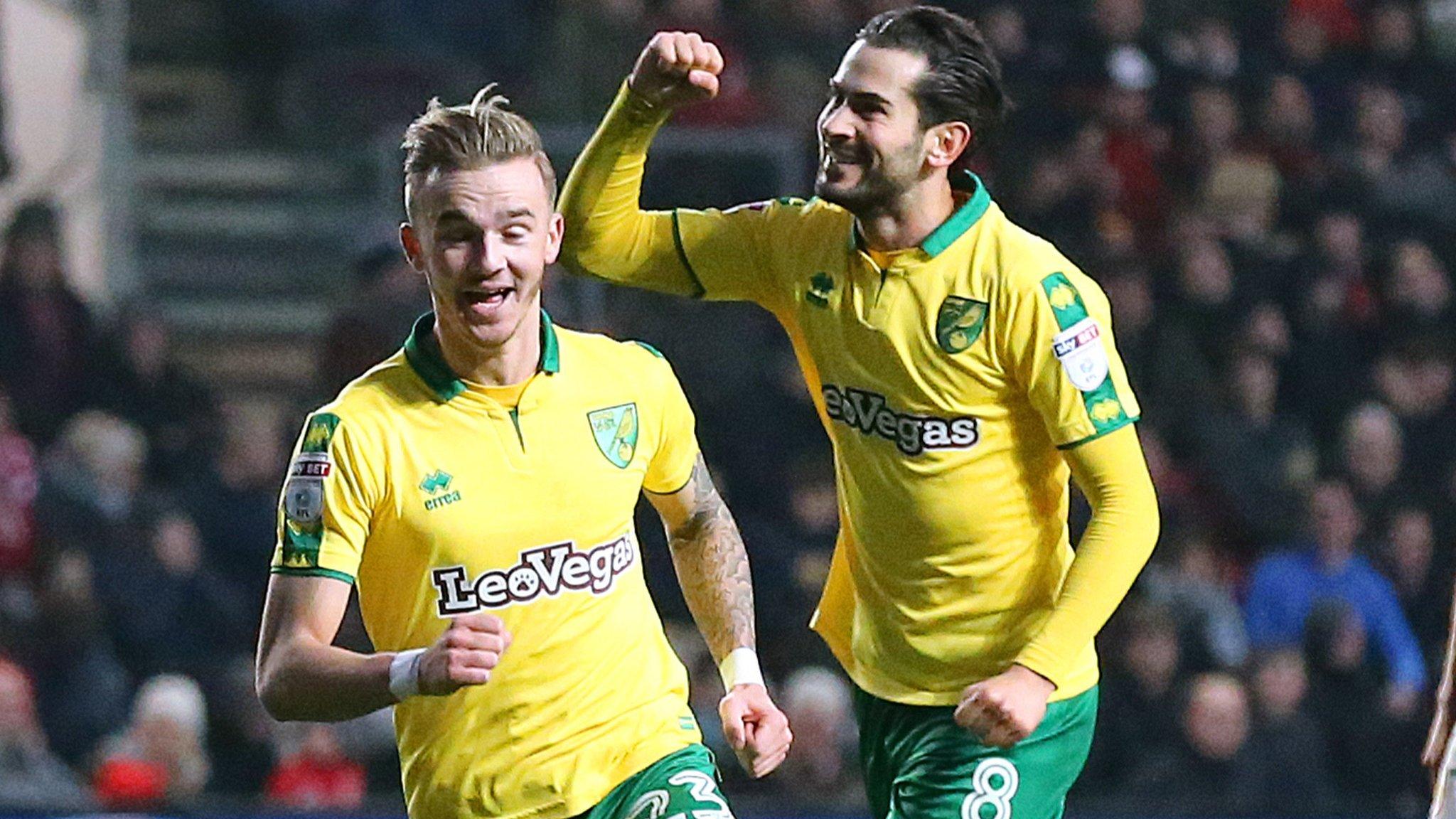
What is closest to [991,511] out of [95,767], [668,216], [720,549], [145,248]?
[720,549]

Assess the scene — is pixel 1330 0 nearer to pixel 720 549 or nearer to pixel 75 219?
pixel 75 219

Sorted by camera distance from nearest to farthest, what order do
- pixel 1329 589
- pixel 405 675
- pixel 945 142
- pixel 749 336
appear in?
pixel 405 675 → pixel 945 142 → pixel 1329 589 → pixel 749 336

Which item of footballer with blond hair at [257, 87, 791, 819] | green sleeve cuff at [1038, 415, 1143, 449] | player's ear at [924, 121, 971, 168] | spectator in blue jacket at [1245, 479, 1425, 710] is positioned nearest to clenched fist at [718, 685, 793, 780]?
footballer with blond hair at [257, 87, 791, 819]

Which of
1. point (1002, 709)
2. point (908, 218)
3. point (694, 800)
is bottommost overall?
point (694, 800)

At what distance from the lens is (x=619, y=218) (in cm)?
462

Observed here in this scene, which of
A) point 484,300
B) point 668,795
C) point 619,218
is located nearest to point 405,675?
A: point 668,795

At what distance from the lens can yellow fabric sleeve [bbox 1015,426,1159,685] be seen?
419 cm

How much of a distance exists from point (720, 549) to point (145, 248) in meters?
6.90

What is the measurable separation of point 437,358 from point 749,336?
568 cm

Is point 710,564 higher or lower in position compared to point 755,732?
higher

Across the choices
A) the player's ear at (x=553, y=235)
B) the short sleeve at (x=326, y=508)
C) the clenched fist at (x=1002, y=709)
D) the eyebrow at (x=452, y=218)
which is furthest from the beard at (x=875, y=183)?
the short sleeve at (x=326, y=508)

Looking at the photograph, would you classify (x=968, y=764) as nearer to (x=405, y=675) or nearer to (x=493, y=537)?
(x=493, y=537)

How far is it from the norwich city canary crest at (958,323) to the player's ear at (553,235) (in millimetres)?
697

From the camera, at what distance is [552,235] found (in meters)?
4.08
